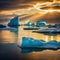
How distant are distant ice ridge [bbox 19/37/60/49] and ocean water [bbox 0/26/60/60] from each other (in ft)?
0.21

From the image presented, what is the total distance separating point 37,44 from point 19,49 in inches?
11.7

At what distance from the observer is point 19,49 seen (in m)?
4.73

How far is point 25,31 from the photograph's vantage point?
4.88m

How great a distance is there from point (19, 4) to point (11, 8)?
0.15 metres

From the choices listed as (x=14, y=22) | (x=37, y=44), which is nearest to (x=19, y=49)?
(x=37, y=44)

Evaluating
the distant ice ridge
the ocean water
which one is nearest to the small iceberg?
the ocean water

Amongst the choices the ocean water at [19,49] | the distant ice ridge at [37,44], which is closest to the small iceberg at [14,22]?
the ocean water at [19,49]

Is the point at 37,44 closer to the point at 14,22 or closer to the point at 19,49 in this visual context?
the point at 19,49

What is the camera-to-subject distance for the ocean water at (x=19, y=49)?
4.63 m

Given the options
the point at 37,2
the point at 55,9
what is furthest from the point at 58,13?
the point at 37,2

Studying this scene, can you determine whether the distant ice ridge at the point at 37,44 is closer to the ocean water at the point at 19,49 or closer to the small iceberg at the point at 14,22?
the ocean water at the point at 19,49

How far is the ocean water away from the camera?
15.2 feet

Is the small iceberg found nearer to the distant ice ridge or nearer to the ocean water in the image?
the ocean water

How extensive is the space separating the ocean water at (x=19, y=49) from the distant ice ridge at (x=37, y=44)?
0.21 ft
